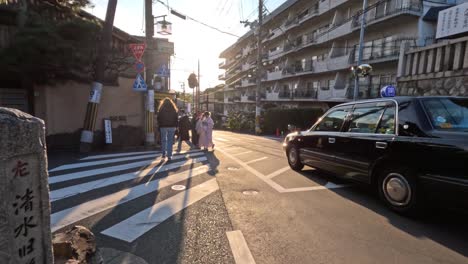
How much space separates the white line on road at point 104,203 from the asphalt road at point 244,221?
0.02 m

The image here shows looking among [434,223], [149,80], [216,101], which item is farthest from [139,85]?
[216,101]

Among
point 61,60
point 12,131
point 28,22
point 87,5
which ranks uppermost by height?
point 87,5

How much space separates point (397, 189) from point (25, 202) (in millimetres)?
4326

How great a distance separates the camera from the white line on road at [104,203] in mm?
3631

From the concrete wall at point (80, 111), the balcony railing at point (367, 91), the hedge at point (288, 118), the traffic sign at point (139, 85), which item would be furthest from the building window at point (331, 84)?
the traffic sign at point (139, 85)

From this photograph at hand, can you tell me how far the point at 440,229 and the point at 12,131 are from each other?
178 inches

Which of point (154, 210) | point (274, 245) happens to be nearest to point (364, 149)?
point (274, 245)

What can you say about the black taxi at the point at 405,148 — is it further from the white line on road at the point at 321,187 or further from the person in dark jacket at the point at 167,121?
the person in dark jacket at the point at 167,121

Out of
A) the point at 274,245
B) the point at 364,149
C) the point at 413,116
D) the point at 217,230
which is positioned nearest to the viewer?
the point at 274,245

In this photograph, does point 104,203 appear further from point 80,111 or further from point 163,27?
point 163,27

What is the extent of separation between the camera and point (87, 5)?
9586mm

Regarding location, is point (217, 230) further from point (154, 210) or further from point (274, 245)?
point (154, 210)

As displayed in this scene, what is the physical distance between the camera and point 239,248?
299 cm

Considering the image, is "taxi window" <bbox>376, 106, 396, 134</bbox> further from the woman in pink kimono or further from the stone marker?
the woman in pink kimono
